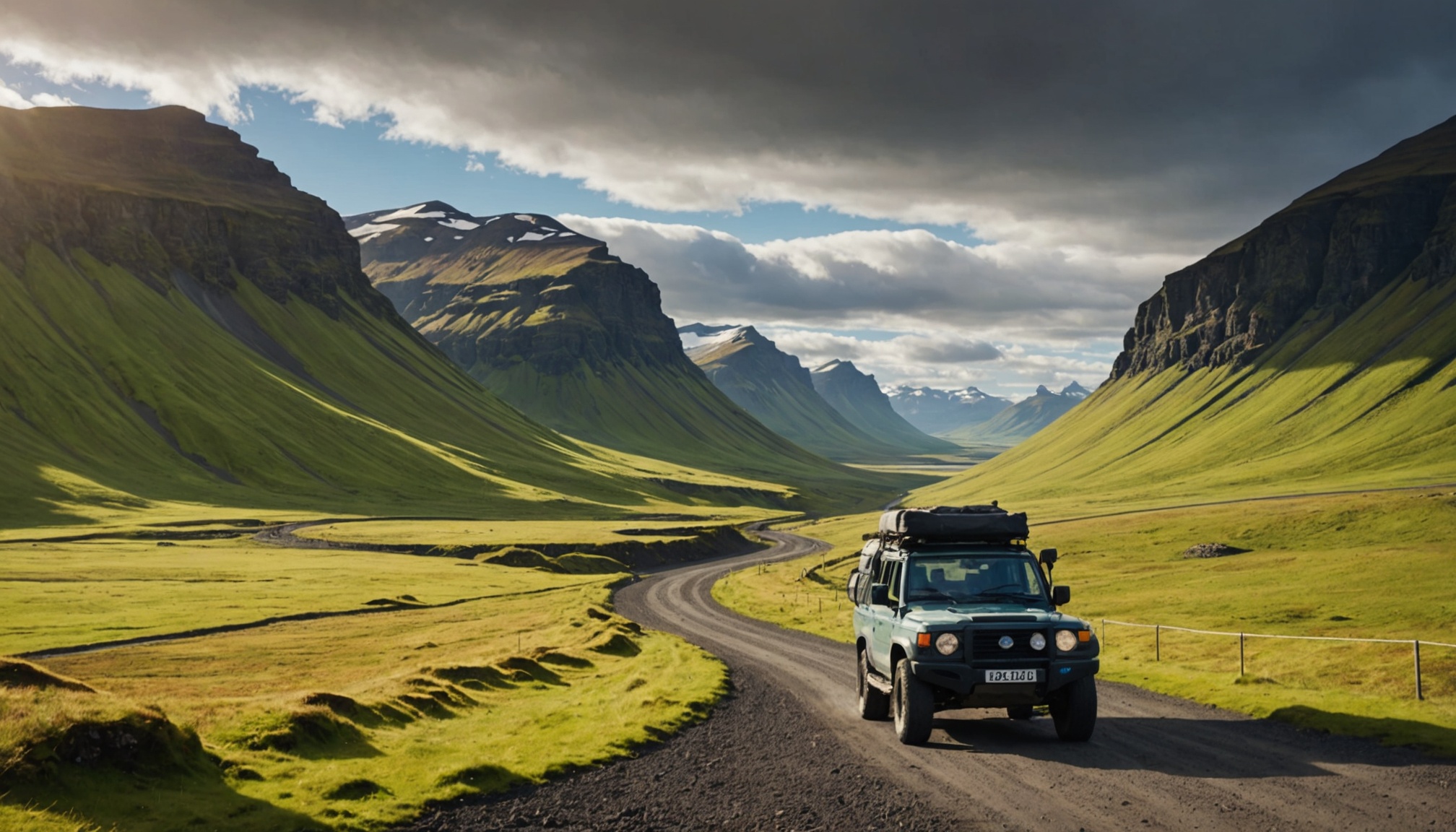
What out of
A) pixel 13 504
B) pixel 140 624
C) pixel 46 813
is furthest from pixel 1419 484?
pixel 13 504

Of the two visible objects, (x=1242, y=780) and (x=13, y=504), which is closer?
(x=1242, y=780)

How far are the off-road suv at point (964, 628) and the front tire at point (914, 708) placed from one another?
0.07ft

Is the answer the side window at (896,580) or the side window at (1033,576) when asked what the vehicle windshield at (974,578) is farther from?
the side window at (896,580)

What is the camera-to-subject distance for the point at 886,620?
21.1 meters

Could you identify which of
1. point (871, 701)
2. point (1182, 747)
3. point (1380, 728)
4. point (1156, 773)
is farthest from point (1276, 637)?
point (1156, 773)

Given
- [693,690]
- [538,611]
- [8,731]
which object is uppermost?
[8,731]

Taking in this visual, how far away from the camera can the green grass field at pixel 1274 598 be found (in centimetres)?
2552

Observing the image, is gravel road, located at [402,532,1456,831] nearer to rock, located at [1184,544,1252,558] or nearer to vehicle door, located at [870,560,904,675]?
vehicle door, located at [870,560,904,675]

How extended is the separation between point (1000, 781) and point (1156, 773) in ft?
9.18

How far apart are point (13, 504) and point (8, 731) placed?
160 meters

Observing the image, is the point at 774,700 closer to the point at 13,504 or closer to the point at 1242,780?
the point at 1242,780

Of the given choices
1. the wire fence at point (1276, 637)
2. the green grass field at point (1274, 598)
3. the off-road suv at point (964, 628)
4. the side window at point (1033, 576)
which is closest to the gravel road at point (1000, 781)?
the off-road suv at point (964, 628)

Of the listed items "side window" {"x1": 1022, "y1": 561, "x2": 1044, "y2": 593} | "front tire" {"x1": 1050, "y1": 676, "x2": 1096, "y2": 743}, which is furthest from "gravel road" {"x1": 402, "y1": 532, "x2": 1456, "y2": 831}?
"side window" {"x1": 1022, "y1": 561, "x2": 1044, "y2": 593}

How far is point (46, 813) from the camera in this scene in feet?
44.7
